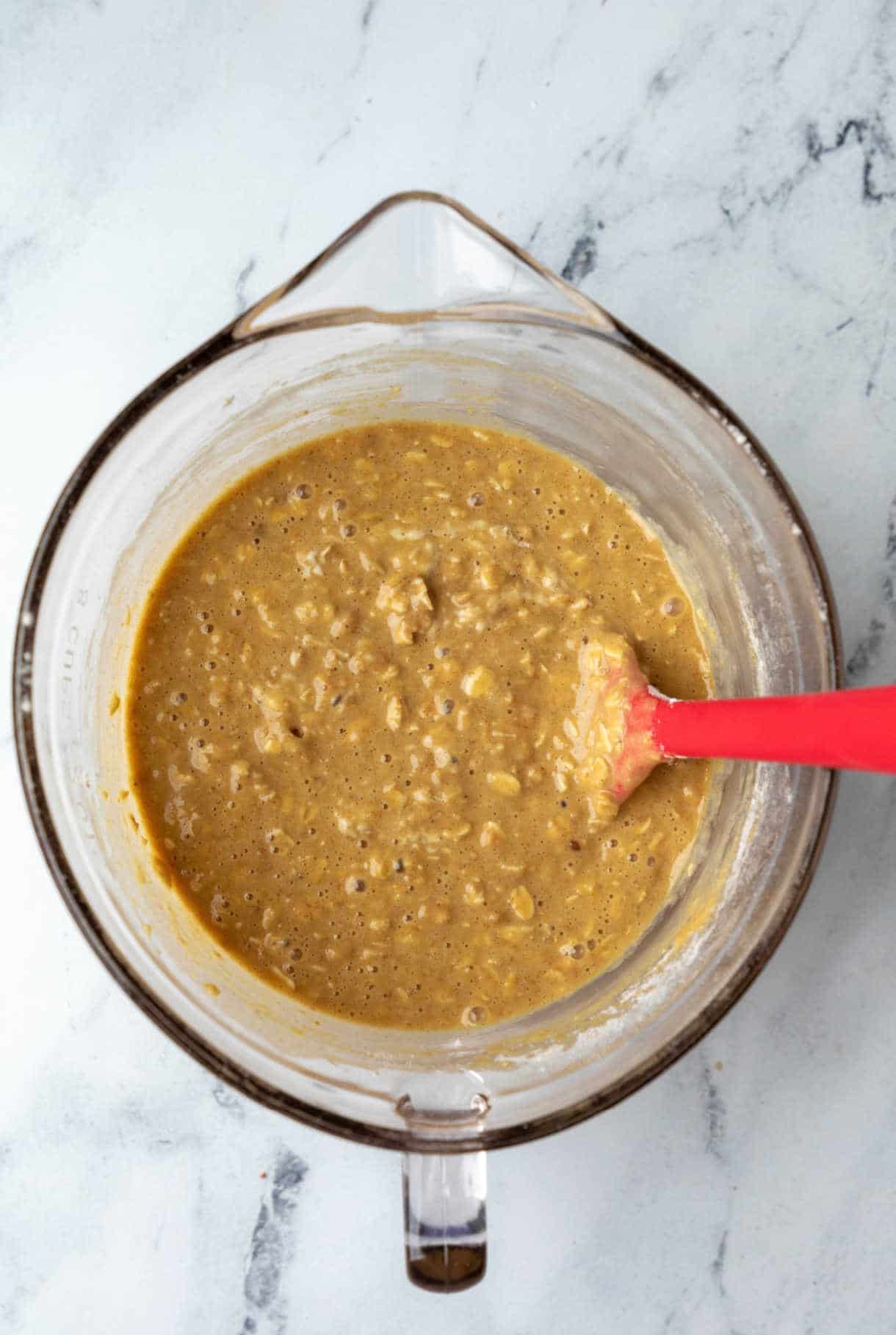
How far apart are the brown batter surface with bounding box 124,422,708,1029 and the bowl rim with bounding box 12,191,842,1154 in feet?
0.79

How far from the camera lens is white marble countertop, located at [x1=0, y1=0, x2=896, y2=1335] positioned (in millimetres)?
1891

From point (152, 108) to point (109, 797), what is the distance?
3.33 ft

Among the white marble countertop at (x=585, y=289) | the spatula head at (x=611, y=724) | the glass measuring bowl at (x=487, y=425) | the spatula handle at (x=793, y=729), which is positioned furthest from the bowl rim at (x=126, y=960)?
the white marble countertop at (x=585, y=289)

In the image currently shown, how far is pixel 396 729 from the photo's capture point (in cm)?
176

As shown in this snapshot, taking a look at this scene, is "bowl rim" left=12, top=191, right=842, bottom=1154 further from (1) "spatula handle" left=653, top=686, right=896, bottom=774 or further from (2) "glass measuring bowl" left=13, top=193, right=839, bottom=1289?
(1) "spatula handle" left=653, top=686, right=896, bottom=774

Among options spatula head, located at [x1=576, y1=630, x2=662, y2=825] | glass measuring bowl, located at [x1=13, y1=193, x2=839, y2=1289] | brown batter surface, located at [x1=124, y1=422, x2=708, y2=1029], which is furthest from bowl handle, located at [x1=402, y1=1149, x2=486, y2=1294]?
spatula head, located at [x1=576, y1=630, x2=662, y2=825]

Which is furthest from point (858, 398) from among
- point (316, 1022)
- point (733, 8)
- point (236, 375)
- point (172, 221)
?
point (316, 1022)

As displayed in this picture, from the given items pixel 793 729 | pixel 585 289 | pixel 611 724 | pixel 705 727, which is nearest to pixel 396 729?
pixel 611 724

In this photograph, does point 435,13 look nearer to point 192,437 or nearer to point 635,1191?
point 192,437

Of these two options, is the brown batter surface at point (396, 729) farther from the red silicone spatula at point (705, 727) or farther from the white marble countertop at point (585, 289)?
the white marble countertop at point (585, 289)

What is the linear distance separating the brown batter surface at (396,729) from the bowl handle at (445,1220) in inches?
10.9

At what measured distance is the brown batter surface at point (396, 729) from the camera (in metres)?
1.76

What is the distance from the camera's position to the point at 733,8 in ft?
6.29

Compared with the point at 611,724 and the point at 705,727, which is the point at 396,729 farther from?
the point at 705,727
